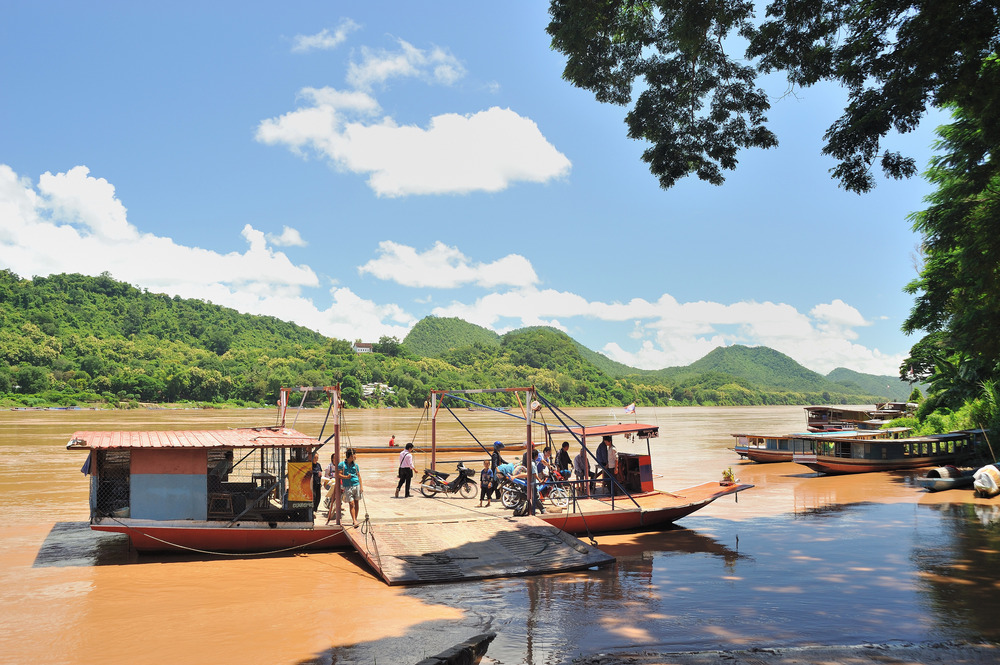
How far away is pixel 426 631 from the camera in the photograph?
351 inches

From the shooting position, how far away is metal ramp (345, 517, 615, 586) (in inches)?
449

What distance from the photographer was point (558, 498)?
15.7 meters

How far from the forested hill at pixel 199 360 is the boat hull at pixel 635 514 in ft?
207

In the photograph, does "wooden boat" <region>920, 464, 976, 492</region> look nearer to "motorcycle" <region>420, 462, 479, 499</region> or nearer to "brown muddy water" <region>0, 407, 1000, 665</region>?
"brown muddy water" <region>0, 407, 1000, 665</region>

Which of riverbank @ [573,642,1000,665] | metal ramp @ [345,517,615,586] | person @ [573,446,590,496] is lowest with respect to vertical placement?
riverbank @ [573,642,1000,665]

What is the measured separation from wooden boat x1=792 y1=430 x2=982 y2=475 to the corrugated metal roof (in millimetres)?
23829

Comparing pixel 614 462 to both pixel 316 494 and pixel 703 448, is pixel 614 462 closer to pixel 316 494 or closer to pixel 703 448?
pixel 316 494

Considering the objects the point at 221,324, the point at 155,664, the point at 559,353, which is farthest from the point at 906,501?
the point at 559,353

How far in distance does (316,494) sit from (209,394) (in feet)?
279

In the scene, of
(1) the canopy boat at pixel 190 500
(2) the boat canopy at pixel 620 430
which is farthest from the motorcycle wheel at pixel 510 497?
(1) the canopy boat at pixel 190 500

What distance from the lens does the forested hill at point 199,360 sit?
86250mm

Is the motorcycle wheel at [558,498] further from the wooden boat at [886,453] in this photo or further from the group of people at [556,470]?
the wooden boat at [886,453]

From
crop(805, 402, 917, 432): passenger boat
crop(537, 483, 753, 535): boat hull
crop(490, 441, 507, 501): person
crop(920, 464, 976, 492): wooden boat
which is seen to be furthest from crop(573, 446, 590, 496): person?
crop(805, 402, 917, 432): passenger boat

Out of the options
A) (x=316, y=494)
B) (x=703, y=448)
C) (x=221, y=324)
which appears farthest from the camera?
(x=221, y=324)
